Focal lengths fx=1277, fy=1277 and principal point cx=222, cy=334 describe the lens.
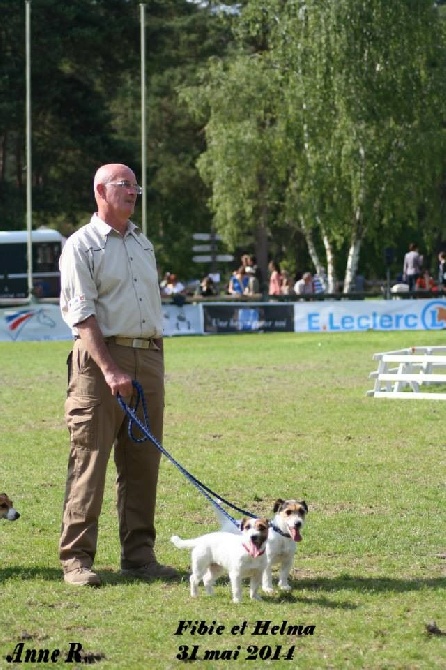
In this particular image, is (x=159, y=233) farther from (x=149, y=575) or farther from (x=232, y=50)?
(x=149, y=575)

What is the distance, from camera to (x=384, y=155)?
42.7 metres

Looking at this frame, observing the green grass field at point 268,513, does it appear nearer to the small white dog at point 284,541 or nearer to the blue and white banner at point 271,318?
the small white dog at point 284,541

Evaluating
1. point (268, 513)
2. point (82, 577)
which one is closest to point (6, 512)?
point (82, 577)

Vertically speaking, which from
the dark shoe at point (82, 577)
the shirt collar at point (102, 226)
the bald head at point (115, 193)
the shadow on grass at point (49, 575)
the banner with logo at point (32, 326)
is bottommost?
the banner with logo at point (32, 326)

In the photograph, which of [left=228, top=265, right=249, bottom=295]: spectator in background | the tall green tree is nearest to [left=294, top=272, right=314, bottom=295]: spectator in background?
[left=228, top=265, right=249, bottom=295]: spectator in background

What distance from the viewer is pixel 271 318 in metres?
33.0

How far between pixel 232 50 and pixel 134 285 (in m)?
49.1

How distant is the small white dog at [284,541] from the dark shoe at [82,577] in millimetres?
929

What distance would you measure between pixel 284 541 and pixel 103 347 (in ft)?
4.72

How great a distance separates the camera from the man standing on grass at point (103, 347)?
23.2 ft

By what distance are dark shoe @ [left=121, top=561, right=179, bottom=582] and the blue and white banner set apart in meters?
25.1

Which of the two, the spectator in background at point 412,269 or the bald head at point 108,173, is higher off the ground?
the bald head at point 108,173

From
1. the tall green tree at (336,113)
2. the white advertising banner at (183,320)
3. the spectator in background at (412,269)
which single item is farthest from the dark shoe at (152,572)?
the tall green tree at (336,113)

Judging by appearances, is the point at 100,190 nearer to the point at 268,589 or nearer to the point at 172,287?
the point at 268,589
